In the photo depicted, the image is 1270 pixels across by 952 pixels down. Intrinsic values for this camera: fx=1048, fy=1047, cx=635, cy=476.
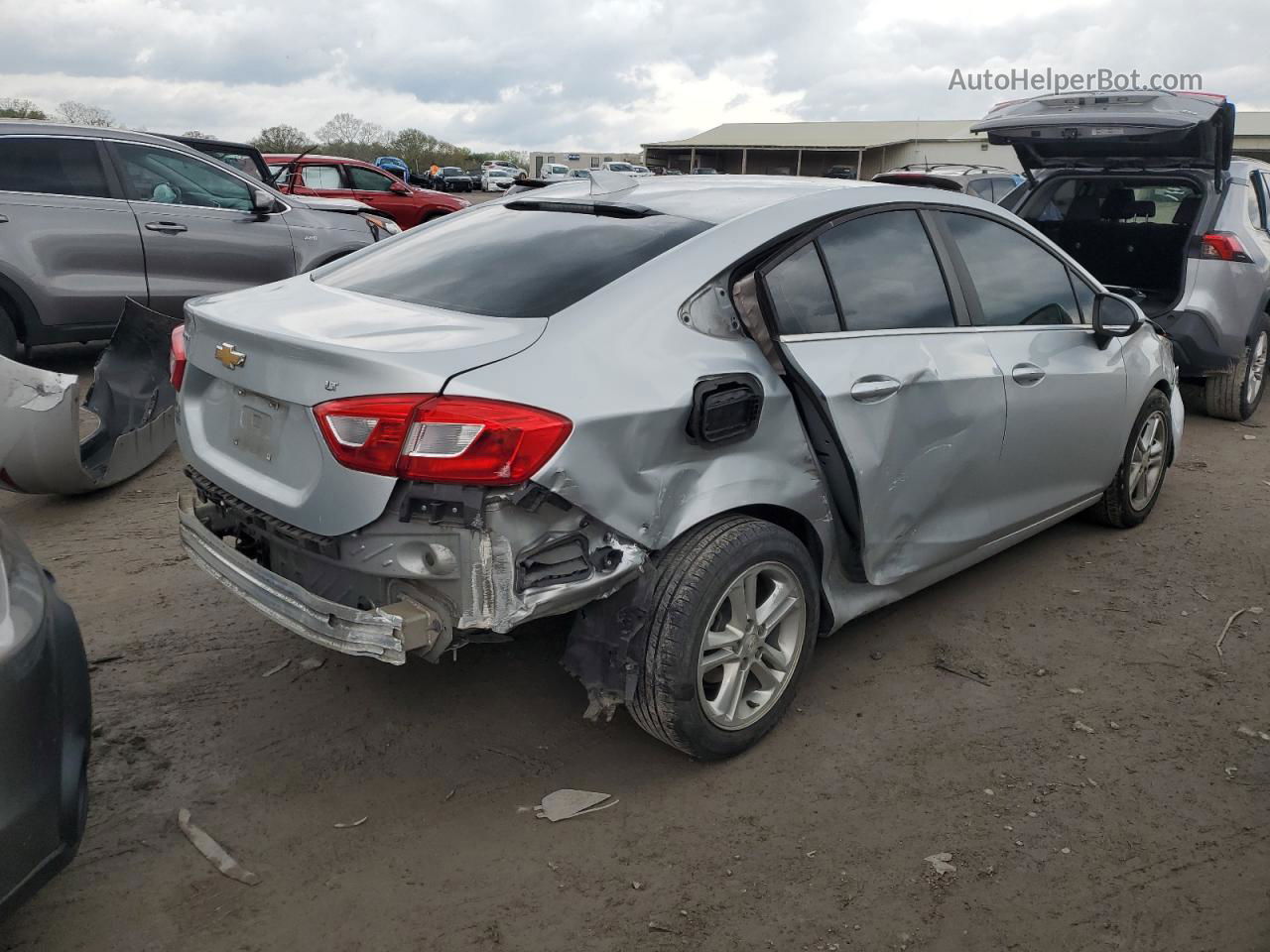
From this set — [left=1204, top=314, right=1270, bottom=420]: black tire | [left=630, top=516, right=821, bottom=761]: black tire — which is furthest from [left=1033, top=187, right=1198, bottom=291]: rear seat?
[left=630, top=516, right=821, bottom=761]: black tire

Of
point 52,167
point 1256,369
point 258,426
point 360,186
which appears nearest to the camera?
point 258,426

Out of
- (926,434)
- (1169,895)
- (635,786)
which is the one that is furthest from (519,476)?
(1169,895)

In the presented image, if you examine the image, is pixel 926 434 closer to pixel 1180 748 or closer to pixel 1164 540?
pixel 1180 748

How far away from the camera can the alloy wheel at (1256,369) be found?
23.6 feet

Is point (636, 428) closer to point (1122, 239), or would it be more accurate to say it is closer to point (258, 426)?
point (258, 426)

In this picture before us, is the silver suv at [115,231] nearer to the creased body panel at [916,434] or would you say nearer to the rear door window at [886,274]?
the rear door window at [886,274]

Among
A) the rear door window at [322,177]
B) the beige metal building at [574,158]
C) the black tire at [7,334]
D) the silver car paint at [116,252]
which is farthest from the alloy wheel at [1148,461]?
the beige metal building at [574,158]

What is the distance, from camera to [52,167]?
6.93 m

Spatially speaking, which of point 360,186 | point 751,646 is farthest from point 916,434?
point 360,186

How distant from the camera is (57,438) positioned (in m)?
4.77

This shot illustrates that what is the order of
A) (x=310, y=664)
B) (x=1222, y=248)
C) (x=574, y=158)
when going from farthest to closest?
(x=574, y=158) < (x=1222, y=248) < (x=310, y=664)

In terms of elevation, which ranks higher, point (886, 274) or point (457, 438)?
point (886, 274)

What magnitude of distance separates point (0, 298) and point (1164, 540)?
6.92 meters

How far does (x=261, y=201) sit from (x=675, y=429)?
6.16 meters
